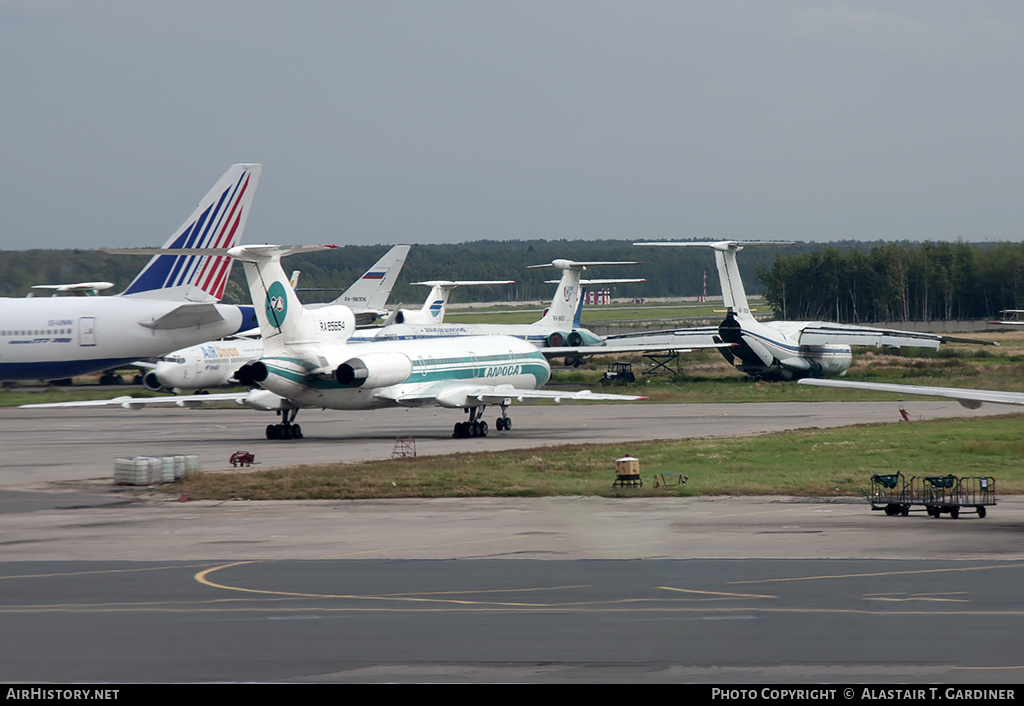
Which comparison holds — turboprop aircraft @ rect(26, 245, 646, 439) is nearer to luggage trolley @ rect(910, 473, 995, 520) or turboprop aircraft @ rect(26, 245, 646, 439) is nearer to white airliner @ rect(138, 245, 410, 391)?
white airliner @ rect(138, 245, 410, 391)

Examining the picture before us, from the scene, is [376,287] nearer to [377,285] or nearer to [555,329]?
[377,285]

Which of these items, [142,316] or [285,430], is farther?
[142,316]

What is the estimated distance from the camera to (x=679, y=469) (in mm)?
38812

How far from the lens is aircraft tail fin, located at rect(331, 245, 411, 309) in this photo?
92.4 m

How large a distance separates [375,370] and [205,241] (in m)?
16.8

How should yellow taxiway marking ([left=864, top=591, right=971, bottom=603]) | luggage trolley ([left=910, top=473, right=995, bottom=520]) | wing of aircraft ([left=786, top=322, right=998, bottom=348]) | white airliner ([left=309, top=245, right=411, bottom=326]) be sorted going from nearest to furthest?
yellow taxiway marking ([left=864, top=591, right=971, bottom=603]), luggage trolley ([left=910, top=473, right=995, bottom=520]), wing of aircraft ([left=786, top=322, right=998, bottom=348]), white airliner ([left=309, top=245, right=411, bottom=326])

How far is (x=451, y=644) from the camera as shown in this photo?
52.0 ft

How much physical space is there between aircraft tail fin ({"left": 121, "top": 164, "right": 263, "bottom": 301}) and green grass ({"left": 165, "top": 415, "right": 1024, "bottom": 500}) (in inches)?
1007

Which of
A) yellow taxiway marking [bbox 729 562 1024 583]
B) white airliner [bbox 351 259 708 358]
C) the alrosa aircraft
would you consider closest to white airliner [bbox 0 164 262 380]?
the alrosa aircraft

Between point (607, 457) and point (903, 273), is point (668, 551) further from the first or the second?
point (903, 273)

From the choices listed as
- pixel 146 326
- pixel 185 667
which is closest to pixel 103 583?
pixel 185 667

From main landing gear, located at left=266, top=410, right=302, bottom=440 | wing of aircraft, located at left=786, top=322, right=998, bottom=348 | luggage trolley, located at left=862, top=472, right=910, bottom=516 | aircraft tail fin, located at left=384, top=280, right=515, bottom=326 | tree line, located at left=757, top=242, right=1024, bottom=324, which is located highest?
tree line, located at left=757, top=242, right=1024, bottom=324

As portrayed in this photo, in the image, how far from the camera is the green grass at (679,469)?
113 ft

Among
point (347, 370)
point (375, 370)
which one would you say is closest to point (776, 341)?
point (375, 370)
